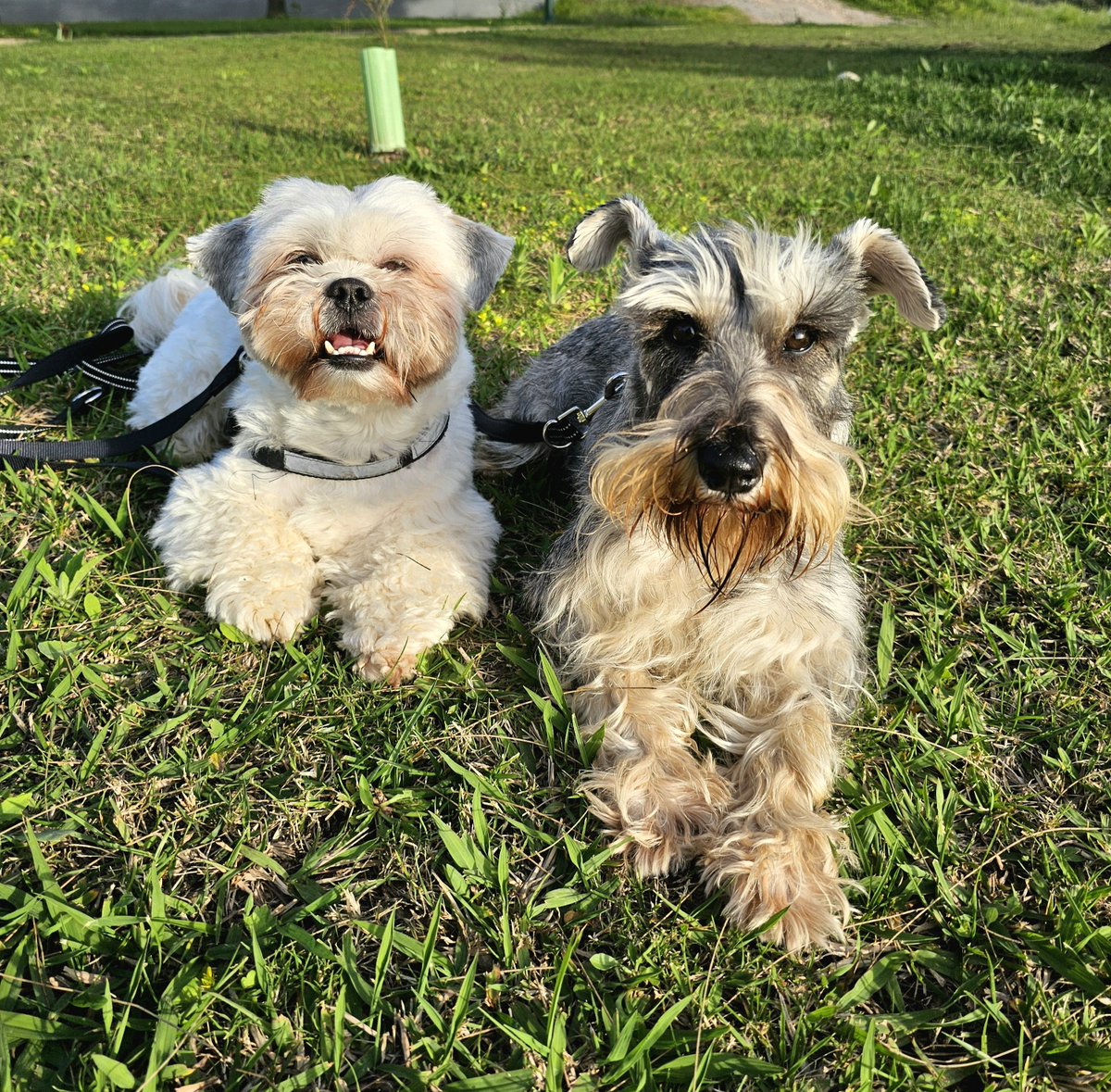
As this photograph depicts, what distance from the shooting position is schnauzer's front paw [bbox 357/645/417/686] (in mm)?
3057

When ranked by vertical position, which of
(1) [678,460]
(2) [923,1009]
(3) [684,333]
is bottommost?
(2) [923,1009]

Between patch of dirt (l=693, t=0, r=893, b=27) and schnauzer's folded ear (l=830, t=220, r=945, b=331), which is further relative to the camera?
patch of dirt (l=693, t=0, r=893, b=27)

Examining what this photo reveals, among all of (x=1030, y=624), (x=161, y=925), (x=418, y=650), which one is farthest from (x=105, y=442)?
(x=1030, y=624)

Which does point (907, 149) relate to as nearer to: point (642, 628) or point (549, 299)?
point (549, 299)

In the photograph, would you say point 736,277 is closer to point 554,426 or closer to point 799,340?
point 799,340

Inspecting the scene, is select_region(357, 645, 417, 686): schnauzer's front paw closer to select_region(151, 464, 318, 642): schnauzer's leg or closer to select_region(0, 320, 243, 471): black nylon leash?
select_region(151, 464, 318, 642): schnauzer's leg

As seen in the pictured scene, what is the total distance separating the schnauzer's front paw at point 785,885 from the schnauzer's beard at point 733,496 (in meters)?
0.90

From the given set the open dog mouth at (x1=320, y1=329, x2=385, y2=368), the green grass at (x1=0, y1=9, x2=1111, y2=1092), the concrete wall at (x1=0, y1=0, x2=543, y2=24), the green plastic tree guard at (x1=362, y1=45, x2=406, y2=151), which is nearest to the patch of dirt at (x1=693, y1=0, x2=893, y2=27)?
the concrete wall at (x1=0, y1=0, x2=543, y2=24)

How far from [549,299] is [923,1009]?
4.93 metres

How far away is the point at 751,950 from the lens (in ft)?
7.46

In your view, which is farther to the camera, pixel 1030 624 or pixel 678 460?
pixel 1030 624

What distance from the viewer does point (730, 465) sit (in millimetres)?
2479

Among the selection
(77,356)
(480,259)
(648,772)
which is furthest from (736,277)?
(77,356)

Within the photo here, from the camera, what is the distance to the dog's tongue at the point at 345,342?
311 centimetres
